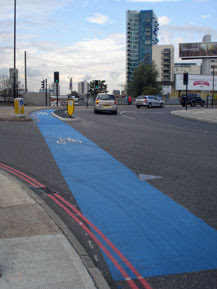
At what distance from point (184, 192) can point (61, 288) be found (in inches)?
145

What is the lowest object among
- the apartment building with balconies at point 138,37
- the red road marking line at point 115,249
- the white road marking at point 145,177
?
the red road marking line at point 115,249

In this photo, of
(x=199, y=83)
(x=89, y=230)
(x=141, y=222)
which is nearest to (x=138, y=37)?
(x=199, y=83)

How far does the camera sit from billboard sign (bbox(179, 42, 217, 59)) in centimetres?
9238

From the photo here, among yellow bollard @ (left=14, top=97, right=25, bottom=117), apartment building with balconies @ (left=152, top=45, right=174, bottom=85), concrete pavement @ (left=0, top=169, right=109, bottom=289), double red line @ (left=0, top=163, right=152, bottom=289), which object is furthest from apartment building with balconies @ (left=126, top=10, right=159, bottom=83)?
concrete pavement @ (left=0, top=169, right=109, bottom=289)

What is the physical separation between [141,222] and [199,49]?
307ft

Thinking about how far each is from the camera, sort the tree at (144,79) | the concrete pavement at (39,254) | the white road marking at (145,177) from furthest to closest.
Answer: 1. the tree at (144,79)
2. the white road marking at (145,177)
3. the concrete pavement at (39,254)

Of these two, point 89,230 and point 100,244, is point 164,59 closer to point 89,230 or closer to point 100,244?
point 89,230

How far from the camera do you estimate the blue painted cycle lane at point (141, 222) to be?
3801 mm

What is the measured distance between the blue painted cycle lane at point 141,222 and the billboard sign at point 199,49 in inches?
3550

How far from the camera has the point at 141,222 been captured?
4.91 meters

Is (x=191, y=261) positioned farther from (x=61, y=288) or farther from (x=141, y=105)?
(x=141, y=105)

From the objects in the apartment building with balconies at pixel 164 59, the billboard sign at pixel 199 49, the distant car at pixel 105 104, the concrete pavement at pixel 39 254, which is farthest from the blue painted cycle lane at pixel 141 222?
the apartment building with balconies at pixel 164 59

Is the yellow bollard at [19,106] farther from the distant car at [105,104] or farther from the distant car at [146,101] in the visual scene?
the distant car at [146,101]

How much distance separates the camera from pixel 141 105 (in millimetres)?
42156
